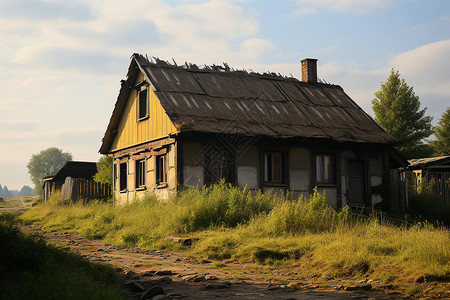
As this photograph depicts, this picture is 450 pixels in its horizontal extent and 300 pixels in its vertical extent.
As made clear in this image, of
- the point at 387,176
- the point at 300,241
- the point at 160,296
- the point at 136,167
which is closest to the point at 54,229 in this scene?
the point at 136,167

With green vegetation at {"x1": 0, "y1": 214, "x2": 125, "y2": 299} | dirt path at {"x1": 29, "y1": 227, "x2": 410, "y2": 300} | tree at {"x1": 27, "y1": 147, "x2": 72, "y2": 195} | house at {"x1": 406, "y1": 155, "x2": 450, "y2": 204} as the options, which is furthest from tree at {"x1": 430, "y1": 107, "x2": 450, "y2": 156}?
tree at {"x1": 27, "y1": 147, "x2": 72, "y2": 195}

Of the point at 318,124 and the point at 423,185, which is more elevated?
the point at 318,124

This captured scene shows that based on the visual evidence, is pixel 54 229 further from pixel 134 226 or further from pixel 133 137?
pixel 133 137

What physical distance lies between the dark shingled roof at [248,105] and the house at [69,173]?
881 cm

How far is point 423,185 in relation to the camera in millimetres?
20969

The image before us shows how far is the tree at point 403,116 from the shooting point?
36.0 m

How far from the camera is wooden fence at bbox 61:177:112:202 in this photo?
2262 centimetres

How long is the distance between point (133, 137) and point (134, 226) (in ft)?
24.7

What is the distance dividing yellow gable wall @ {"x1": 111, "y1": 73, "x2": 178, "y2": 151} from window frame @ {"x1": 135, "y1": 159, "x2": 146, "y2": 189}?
81 centimetres

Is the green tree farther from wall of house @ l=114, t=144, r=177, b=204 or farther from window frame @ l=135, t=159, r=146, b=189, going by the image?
window frame @ l=135, t=159, r=146, b=189

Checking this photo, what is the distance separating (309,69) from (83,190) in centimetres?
1170

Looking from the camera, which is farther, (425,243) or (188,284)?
(425,243)

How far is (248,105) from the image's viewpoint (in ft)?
62.8

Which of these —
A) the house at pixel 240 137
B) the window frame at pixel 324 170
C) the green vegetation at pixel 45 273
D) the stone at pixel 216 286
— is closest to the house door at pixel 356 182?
the house at pixel 240 137
